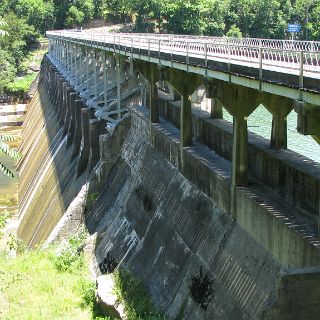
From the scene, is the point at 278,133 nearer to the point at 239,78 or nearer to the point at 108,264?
the point at 239,78

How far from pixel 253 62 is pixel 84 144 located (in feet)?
64.4

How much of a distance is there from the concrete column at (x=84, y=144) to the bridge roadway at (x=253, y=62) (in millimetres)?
9242

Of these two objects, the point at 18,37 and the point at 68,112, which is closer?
the point at 68,112

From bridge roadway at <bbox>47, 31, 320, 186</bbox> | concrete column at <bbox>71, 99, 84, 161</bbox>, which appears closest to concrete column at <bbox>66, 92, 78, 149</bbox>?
concrete column at <bbox>71, 99, 84, 161</bbox>

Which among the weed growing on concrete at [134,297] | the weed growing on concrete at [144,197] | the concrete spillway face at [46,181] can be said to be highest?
the weed growing on concrete at [144,197]

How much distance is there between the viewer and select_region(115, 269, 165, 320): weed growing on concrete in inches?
661

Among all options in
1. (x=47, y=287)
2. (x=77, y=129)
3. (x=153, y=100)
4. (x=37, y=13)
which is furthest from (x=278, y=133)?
(x=37, y=13)

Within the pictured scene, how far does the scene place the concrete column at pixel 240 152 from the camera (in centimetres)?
1559

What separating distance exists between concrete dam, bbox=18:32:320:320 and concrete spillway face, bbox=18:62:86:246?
189 millimetres

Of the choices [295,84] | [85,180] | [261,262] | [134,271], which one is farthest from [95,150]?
[295,84]

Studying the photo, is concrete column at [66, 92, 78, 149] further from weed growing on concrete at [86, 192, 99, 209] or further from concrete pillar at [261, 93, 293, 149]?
concrete pillar at [261, 93, 293, 149]

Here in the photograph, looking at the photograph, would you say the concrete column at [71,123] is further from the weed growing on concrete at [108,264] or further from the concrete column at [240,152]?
the concrete column at [240,152]

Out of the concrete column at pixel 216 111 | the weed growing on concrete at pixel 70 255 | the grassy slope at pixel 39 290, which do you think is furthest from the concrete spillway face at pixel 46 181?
the concrete column at pixel 216 111

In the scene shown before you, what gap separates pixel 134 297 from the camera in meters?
17.8
